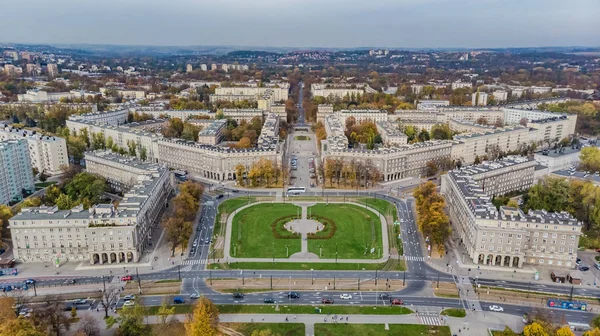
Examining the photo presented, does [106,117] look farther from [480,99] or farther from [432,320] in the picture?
[480,99]

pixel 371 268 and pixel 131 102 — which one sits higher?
pixel 131 102

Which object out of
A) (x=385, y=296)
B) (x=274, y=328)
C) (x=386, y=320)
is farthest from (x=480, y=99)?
(x=274, y=328)

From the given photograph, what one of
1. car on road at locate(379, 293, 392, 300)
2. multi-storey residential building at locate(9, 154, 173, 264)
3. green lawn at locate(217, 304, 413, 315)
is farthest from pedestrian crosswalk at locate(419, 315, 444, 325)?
multi-storey residential building at locate(9, 154, 173, 264)

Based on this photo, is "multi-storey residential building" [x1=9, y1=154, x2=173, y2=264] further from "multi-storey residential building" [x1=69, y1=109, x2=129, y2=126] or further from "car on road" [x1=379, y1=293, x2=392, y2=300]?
"multi-storey residential building" [x1=69, y1=109, x2=129, y2=126]

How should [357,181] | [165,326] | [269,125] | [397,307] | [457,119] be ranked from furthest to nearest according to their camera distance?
[457,119]
[269,125]
[357,181]
[397,307]
[165,326]

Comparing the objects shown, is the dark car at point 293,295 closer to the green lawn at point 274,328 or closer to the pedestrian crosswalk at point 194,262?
the green lawn at point 274,328

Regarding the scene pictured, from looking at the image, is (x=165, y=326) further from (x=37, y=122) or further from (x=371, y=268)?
(x=37, y=122)

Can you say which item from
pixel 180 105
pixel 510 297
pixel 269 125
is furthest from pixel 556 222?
pixel 180 105

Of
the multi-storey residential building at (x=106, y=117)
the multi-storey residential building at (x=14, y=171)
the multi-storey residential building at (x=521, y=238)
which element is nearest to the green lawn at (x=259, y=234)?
the multi-storey residential building at (x=521, y=238)
